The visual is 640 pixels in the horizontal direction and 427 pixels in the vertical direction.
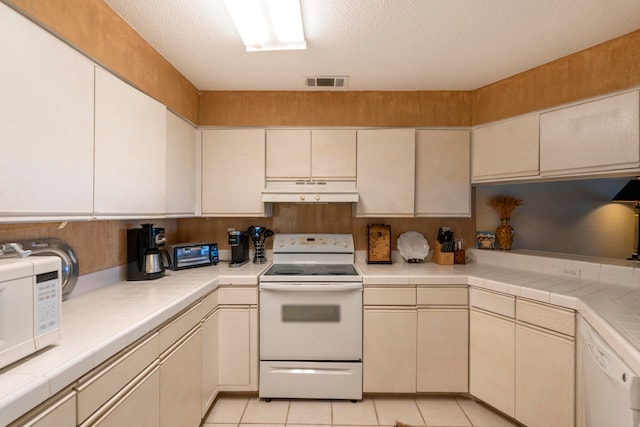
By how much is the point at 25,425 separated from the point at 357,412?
71.8 inches

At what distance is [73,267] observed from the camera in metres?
1.53

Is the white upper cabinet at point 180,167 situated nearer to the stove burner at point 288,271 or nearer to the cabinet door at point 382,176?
the stove burner at point 288,271

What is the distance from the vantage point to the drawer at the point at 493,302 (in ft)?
6.11

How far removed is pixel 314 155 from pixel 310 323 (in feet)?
4.36

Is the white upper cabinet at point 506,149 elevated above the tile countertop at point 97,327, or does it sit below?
above

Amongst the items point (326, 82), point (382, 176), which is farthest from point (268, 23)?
point (382, 176)

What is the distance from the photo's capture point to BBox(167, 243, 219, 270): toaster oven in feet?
7.39

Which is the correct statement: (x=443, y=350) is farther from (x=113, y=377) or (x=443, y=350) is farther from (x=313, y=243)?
(x=113, y=377)

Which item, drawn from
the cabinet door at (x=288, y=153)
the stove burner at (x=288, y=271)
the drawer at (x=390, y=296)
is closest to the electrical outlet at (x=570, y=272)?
the drawer at (x=390, y=296)

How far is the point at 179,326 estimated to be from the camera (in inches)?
60.4

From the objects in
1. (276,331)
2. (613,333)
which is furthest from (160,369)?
(613,333)

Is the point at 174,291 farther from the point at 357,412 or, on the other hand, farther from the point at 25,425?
the point at 357,412

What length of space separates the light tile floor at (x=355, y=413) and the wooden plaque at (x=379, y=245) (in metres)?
1.06

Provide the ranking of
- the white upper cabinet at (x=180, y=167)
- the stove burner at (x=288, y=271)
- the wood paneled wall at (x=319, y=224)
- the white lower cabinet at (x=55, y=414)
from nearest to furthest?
the white lower cabinet at (x=55, y=414) < the white upper cabinet at (x=180, y=167) < the stove burner at (x=288, y=271) < the wood paneled wall at (x=319, y=224)
